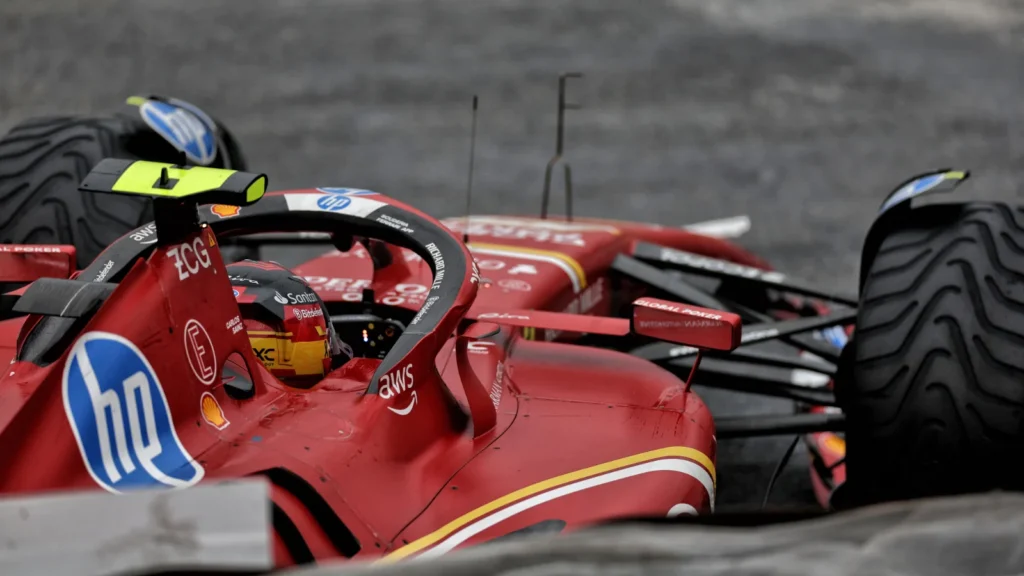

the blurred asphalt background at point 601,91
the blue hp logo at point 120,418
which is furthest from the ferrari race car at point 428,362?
the blurred asphalt background at point 601,91

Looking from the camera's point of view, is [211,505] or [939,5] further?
[939,5]

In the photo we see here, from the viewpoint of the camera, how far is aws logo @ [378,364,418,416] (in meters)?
2.82

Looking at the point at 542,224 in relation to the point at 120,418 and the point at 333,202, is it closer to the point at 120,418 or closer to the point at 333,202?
the point at 333,202

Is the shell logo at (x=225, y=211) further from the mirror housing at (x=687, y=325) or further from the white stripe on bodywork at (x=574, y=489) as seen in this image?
the white stripe on bodywork at (x=574, y=489)

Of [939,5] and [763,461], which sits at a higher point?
[939,5]

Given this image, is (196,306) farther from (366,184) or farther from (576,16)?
(576,16)

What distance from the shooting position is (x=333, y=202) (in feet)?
11.3

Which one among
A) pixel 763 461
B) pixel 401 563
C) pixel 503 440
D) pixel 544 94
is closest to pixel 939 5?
pixel 544 94

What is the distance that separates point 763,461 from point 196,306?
3068 millimetres

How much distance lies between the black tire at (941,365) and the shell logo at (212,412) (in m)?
1.84

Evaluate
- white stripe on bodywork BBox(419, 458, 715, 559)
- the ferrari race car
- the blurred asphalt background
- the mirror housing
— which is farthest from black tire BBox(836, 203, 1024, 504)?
the blurred asphalt background

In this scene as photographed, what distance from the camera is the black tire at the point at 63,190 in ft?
14.3

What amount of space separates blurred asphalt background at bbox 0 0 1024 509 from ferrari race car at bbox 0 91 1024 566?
10.1 ft

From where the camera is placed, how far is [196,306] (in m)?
2.62
